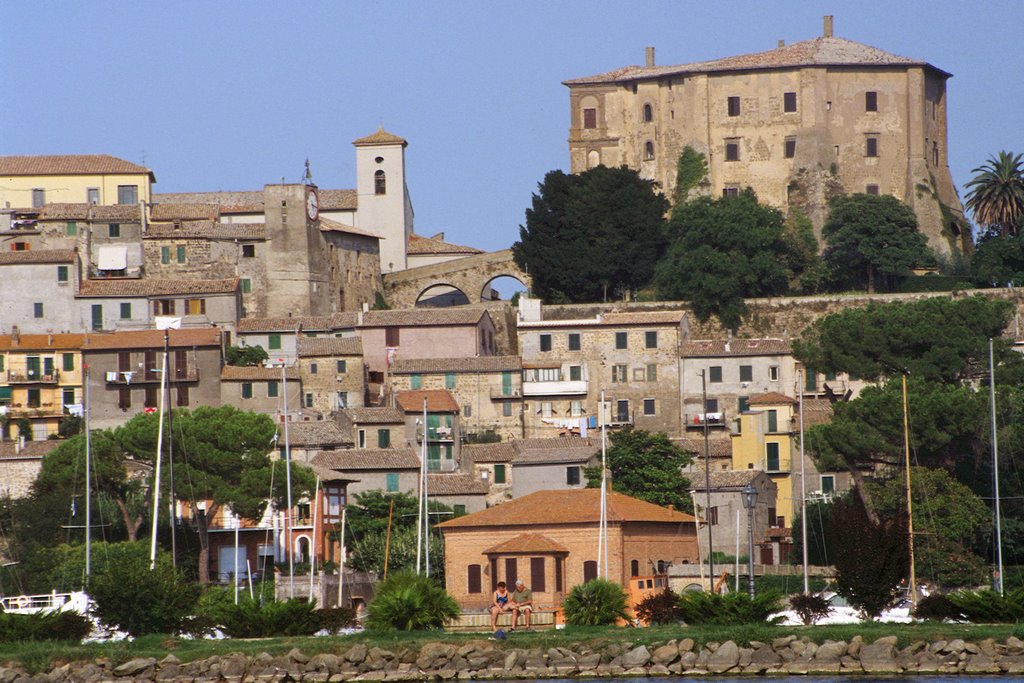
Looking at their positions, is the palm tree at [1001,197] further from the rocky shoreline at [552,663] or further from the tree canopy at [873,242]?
the rocky shoreline at [552,663]

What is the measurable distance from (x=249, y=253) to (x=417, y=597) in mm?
48779

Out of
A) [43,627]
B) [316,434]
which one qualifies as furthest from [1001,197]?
[43,627]

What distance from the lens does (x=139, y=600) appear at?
3641 centimetres

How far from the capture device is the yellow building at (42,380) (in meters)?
76.1

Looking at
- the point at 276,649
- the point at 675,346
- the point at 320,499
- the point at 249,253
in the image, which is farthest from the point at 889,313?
the point at 276,649

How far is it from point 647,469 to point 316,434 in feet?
39.7

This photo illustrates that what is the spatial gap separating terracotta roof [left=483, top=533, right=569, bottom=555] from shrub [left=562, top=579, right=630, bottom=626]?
16949mm

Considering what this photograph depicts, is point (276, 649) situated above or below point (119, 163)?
below

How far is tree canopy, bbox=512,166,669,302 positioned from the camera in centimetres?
8519

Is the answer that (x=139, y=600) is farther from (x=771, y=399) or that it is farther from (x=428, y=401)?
(x=771, y=399)

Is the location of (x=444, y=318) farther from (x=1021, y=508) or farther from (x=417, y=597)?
(x=417, y=597)

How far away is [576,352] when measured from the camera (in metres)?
78.0

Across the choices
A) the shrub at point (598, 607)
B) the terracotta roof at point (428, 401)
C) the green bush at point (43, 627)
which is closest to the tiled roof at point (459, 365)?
the terracotta roof at point (428, 401)

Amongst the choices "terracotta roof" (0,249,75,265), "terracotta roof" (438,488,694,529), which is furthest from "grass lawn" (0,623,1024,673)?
"terracotta roof" (0,249,75,265)
